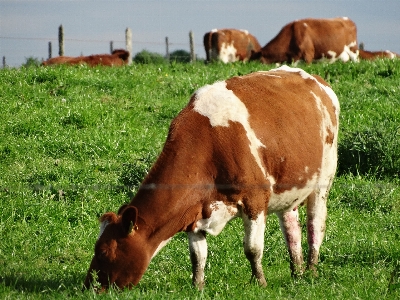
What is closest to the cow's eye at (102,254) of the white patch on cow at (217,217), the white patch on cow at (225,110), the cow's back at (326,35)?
the white patch on cow at (217,217)

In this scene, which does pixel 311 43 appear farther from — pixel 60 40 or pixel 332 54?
pixel 60 40

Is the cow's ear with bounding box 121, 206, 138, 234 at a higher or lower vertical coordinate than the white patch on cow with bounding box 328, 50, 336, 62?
lower

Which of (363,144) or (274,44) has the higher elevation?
(274,44)

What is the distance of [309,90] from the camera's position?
26.3 ft

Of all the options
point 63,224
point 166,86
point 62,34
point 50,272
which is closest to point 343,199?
point 63,224

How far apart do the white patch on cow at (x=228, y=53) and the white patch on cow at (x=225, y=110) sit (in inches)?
882

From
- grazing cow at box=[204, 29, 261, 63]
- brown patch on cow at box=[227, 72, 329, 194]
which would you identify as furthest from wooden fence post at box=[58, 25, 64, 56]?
brown patch on cow at box=[227, 72, 329, 194]

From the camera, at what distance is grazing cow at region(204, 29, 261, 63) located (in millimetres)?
29312

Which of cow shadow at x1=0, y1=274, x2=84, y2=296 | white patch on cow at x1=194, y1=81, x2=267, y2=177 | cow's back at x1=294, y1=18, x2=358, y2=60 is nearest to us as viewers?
cow shadow at x1=0, y1=274, x2=84, y2=296

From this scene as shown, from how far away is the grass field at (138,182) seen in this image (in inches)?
274

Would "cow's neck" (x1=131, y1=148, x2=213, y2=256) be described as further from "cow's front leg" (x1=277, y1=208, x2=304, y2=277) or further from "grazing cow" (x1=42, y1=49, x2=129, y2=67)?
"grazing cow" (x1=42, y1=49, x2=129, y2=67)

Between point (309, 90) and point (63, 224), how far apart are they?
3190 millimetres

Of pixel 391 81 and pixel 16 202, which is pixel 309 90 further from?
pixel 391 81

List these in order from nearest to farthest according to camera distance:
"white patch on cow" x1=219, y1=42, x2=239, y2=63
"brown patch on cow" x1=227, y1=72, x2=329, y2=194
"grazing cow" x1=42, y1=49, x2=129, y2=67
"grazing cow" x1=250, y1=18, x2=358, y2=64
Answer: "brown patch on cow" x1=227, y1=72, x2=329, y2=194
"grazing cow" x1=42, y1=49, x2=129, y2=67
"grazing cow" x1=250, y1=18, x2=358, y2=64
"white patch on cow" x1=219, y1=42, x2=239, y2=63
